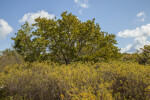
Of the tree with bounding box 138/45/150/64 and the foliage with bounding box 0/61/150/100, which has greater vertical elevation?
the tree with bounding box 138/45/150/64

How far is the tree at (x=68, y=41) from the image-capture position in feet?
37.3

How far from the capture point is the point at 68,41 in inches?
465

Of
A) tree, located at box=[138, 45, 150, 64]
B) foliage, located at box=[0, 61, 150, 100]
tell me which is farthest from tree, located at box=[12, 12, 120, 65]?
foliage, located at box=[0, 61, 150, 100]

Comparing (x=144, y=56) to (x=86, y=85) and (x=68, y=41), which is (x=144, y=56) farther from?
(x=86, y=85)

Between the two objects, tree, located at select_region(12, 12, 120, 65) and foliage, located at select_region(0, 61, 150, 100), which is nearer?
foliage, located at select_region(0, 61, 150, 100)

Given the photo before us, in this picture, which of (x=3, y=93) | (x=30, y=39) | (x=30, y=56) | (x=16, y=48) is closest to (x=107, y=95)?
(x=3, y=93)

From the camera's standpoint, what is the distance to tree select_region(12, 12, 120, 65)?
11.4m

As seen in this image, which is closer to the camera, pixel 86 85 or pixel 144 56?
pixel 86 85

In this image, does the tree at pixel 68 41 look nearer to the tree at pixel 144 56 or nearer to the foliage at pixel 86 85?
the tree at pixel 144 56

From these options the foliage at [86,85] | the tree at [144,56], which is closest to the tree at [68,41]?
the tree at [144,56]

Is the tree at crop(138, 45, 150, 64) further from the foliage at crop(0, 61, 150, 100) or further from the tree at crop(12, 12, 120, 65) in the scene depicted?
the foliage at crop(0, 61, 150, 100)

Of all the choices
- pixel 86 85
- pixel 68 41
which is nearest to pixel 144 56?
pixel 68 41

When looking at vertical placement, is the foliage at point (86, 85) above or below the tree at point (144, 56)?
below

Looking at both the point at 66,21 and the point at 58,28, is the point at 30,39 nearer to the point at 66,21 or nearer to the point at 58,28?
the point at 58,28
